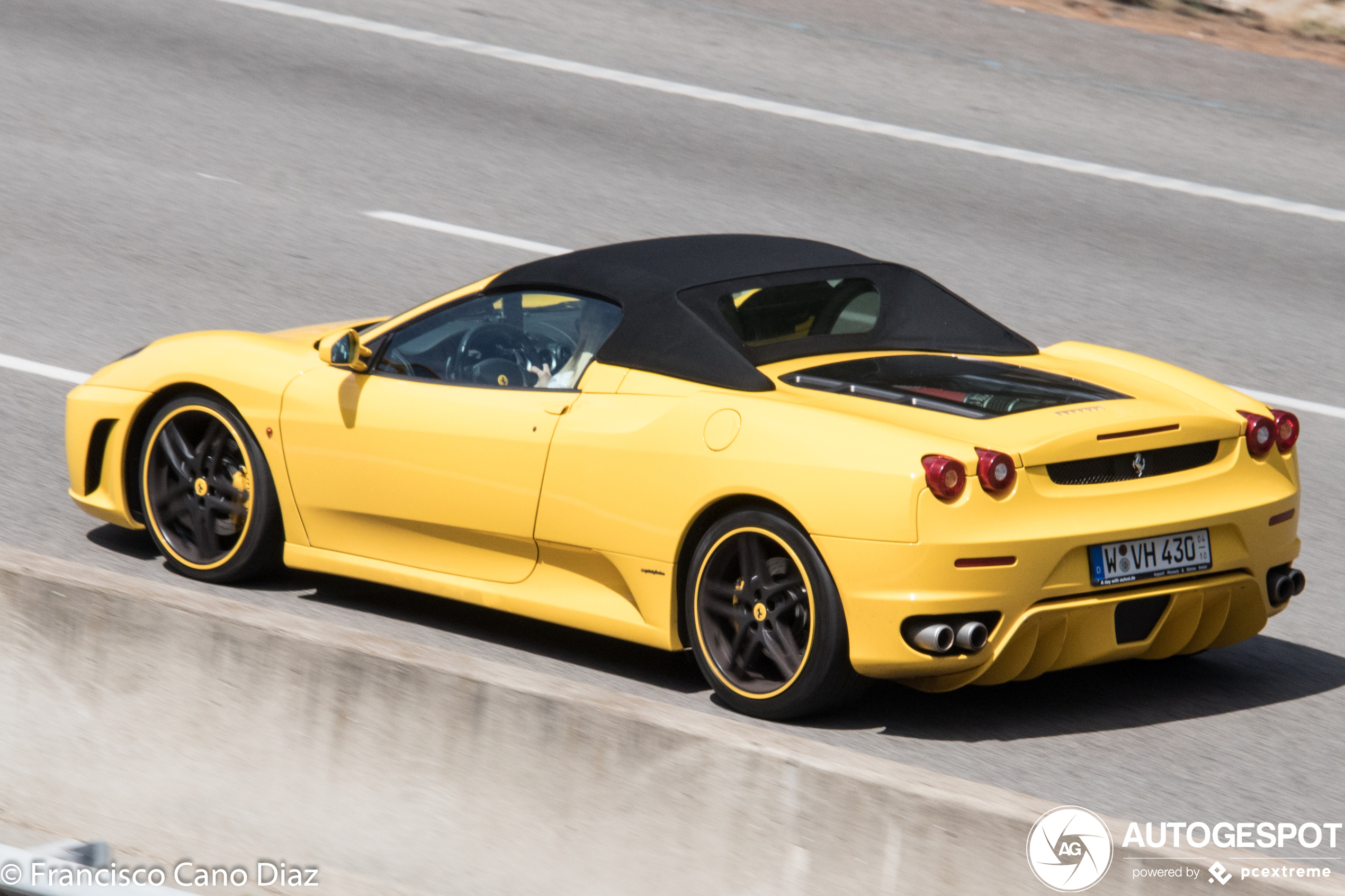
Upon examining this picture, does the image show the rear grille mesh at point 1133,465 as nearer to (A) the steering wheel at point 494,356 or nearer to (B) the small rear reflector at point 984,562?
(B) the small rear reflector at point 984,562

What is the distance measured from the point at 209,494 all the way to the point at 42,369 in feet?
9.30

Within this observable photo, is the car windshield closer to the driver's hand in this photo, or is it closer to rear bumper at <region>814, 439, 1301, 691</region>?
rear bumper at <region>814, 439, 1301, 691</region>

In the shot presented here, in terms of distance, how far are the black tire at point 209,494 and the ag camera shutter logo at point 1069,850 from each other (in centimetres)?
355

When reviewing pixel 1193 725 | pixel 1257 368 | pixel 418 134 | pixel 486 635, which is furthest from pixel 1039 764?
pixel 418 134

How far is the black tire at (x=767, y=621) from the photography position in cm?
521

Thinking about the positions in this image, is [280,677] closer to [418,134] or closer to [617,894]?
Result: [617,894]

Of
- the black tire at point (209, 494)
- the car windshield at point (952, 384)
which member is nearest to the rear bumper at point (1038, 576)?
the car windshield at point (952, 384)

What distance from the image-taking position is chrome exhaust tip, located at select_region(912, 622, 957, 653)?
5074 mm

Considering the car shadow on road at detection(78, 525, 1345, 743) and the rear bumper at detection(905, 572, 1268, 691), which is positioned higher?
the rear bumper at detection(905, 572, 1268, 691)

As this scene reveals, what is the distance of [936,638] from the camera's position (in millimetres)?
5074

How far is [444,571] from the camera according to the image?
6168 mm

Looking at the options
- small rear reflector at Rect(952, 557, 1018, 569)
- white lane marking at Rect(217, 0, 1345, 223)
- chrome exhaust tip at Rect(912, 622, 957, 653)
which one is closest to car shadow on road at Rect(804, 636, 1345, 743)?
chrome exhaust tip at Rect(912, 622, 957, 653)

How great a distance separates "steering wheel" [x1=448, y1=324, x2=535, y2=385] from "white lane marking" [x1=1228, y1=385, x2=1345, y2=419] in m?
4.42

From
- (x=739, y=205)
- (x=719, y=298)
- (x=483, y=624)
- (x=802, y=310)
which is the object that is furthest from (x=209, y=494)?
(x=739, y=205)
